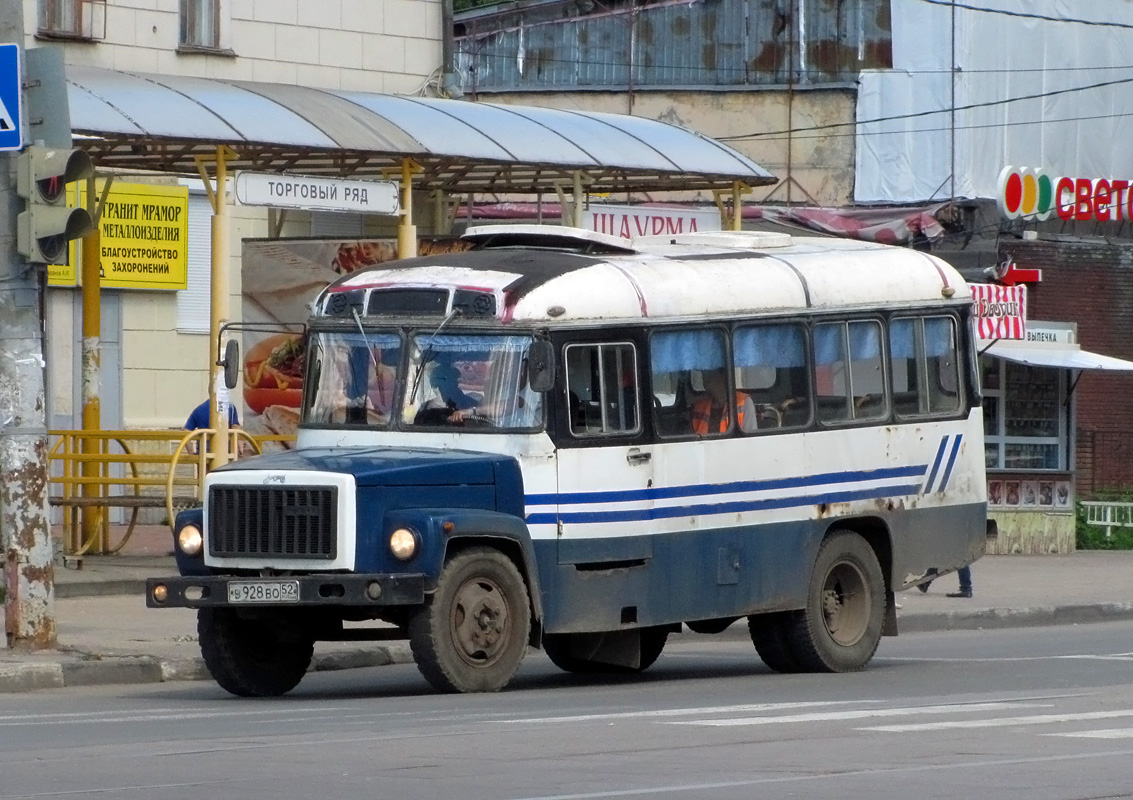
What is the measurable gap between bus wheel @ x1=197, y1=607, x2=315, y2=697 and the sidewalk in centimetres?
125

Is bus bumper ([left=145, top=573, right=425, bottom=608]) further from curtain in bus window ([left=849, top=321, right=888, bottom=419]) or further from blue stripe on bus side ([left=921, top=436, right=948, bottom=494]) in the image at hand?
blue stripe on bus side ([left=921, top=436, right=948, bottom=494])

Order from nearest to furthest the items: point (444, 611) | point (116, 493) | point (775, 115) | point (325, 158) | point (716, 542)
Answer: point (444, 611), point (716, 542), point (325, 158), point (116, 493), point (775, 115)

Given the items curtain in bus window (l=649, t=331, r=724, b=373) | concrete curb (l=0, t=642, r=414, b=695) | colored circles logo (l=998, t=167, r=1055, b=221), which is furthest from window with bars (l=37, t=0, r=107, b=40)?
colored circles logo (l=998, t=167, r=1055, b=221)

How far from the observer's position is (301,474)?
12.4 meters

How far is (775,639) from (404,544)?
355cm

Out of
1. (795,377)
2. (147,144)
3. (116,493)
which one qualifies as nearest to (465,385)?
(795,377)

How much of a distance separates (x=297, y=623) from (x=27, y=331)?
9.72 ft

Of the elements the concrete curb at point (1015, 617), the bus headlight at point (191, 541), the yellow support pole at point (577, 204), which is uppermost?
the yellow support pole at point (577, 204)

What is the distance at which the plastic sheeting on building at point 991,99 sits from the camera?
3634 cm

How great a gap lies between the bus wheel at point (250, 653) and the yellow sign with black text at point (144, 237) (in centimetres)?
1206

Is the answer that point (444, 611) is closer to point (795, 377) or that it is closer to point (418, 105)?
→ point (795, 377)

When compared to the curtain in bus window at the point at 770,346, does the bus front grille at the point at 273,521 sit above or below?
below

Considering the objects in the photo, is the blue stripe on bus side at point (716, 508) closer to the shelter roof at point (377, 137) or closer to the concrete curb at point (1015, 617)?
the concrete curb at point (1015, 617)

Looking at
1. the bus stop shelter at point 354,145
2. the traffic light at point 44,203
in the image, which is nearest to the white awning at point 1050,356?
the bus stop shelter at point 354,145
